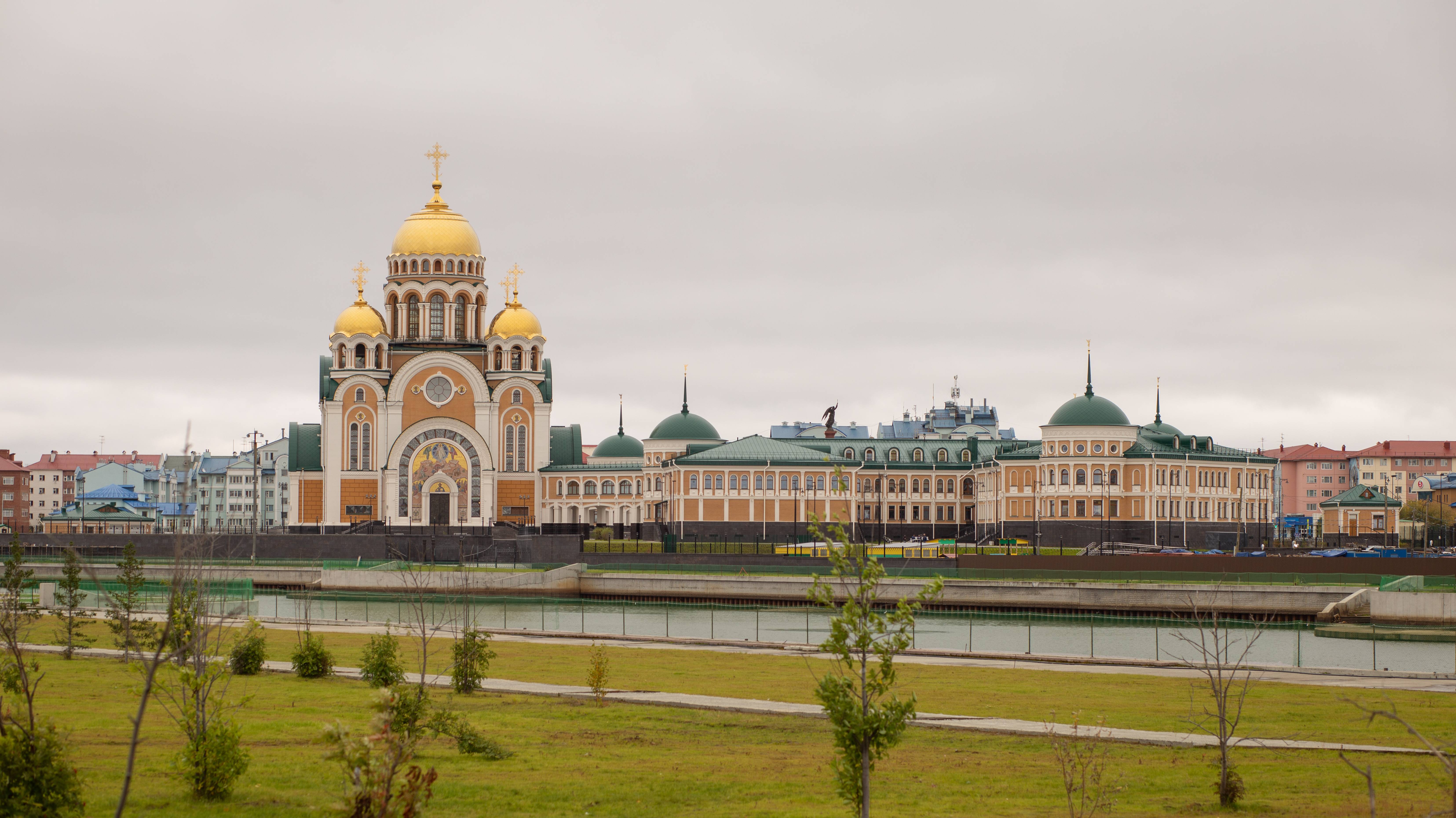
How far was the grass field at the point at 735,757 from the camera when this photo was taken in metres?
17.4

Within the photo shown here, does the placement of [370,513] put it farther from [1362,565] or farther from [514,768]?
Answer: [514,768]

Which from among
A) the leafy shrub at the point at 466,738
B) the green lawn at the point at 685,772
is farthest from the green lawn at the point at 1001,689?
the leafy shrub at the point at 466,738

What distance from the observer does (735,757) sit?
2083 centimetres

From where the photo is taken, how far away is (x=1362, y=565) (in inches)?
2530

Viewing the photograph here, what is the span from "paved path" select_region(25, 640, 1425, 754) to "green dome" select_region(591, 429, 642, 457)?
255 ft

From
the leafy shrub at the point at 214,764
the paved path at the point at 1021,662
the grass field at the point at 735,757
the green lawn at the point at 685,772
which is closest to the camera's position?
the leafy shrub at the point at 214,764

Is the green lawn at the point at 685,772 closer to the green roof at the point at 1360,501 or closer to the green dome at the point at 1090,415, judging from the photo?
the green dome at the point at 1090,415

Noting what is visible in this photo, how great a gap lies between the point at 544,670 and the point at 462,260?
232 feet

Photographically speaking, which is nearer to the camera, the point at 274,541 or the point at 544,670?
the point at 544,670

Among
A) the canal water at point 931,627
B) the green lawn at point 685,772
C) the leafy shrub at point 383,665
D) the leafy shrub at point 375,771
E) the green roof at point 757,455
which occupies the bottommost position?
the canal water at point 931,627

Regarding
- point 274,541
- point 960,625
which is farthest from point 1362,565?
point 274,541

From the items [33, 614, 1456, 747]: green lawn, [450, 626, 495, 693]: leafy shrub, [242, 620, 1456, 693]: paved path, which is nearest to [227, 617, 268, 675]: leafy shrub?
[33, 614, 1456, 747]: green lawn

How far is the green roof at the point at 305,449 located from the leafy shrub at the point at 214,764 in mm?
81293

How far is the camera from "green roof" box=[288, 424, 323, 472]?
318ft
